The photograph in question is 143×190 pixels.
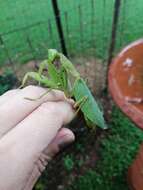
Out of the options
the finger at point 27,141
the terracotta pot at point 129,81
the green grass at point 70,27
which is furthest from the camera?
the green grass at point 70,27

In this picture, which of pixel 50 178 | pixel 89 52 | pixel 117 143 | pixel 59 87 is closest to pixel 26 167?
pixel 59 87

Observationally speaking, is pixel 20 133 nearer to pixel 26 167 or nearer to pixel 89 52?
pixel 26 167

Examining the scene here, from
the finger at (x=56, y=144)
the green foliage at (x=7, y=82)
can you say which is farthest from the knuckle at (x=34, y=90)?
the green foliage at (x=7, y=82)

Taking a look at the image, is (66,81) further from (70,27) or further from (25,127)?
(70,27)

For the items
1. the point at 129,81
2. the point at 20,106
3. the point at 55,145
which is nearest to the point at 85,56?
the point at 129,81

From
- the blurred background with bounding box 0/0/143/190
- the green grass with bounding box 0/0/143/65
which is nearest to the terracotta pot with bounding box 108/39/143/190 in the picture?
the blurred background with bounding box 0/0/143/190

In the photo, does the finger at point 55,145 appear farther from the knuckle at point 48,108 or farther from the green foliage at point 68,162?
the green foliage at point 68,162
